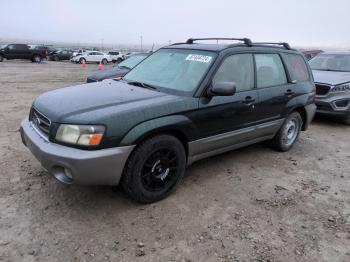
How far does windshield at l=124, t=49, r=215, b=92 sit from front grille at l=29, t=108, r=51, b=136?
132 cm

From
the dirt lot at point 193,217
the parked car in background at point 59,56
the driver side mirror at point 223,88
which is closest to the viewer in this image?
the dirt lot at point 193,217

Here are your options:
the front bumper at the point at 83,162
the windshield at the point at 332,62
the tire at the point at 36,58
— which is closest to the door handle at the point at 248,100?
the front bumper at the point at 83,162

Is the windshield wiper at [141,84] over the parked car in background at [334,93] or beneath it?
over

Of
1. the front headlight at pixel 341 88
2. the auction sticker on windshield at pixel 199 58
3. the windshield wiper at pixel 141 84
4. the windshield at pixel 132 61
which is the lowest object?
the front headlight at pixel 341 88

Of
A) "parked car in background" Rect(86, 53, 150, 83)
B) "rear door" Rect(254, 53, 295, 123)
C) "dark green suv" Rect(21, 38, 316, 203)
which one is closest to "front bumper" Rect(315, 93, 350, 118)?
"dark green suv" Rect(21, 38, 316, 203)

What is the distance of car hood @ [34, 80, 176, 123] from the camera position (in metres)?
3.22

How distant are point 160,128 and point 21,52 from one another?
103ft

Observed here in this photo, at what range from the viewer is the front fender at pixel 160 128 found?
127 inches

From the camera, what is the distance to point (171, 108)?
3.57 m

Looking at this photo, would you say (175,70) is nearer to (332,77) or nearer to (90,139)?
(90,139)

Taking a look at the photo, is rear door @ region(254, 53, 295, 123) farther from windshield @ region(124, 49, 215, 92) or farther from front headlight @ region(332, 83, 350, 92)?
front headlight @ region(332, 83, 350, 92)

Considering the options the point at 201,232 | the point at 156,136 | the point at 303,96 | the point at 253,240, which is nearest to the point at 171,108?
the point at 156,136

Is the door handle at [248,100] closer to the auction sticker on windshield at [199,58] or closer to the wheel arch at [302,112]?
the auction sticker on windshield at [199,58]

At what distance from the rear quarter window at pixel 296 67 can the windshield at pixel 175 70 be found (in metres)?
1.73
